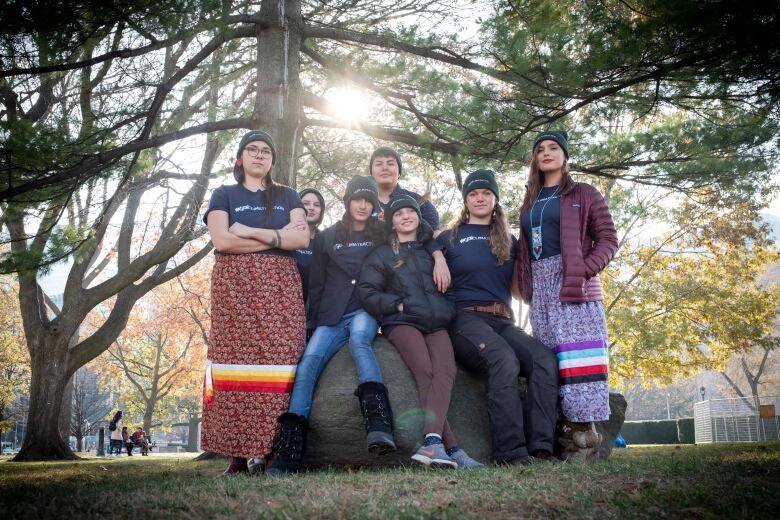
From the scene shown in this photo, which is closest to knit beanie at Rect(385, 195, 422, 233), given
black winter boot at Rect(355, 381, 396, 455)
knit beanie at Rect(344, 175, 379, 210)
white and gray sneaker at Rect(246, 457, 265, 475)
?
knit beanie at Rect(344, 175, 379, 210)

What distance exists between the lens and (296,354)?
431 cm

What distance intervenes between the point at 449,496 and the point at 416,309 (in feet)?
6.39

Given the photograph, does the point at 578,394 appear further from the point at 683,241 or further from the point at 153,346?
the point at 153,346

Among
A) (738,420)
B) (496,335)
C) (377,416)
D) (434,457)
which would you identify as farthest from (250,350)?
(738,420)

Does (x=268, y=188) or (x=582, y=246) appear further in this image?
(x=268, y=188)

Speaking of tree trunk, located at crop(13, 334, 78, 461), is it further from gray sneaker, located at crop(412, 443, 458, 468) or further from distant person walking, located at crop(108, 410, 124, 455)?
distant person walking, located at crop(108, 410, 124, 455)

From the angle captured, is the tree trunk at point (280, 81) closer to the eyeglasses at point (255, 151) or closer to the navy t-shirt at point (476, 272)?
the eyeglasses at point (255, 151)

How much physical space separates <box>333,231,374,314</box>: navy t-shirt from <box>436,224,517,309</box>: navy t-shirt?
2.07 feet

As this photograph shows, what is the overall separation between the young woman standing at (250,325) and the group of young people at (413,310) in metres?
0.01

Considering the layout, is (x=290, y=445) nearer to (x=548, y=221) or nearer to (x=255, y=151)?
(x=255, y=151)

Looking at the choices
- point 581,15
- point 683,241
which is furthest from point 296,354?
point 683,241

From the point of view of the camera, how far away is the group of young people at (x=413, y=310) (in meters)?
4.09

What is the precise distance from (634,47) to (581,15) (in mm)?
1109

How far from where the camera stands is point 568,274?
4191 mm
